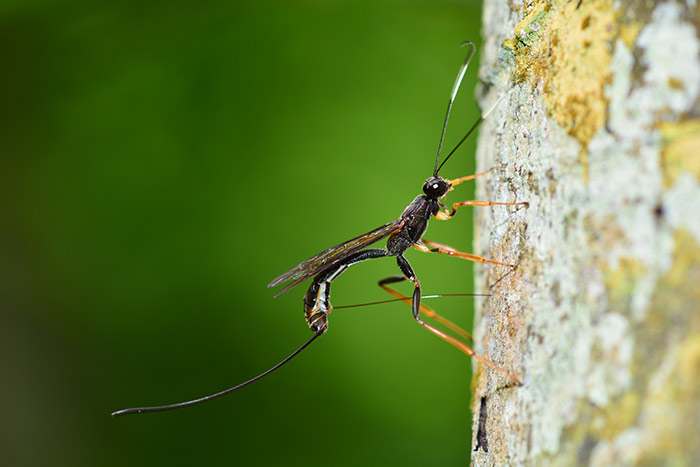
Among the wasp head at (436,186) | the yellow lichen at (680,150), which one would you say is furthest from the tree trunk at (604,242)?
the wasp head at (436,186)

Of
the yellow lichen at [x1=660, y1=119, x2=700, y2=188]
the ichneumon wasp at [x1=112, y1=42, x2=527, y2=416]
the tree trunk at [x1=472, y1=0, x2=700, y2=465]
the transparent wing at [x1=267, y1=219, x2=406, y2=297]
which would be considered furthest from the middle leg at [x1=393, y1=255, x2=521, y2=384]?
the yellow lichen at [x1=660, y1=119, x2=700, y2=188]

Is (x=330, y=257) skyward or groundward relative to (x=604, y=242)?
skyward

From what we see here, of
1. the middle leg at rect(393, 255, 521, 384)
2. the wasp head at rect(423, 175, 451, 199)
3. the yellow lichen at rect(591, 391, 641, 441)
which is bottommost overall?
the yellow lichen at rect(591, 391, 641, 441)

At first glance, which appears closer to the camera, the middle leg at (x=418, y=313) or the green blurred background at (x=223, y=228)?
the middle leg at (x=418, y=313)

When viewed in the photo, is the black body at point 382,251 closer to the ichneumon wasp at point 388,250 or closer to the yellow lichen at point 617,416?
the ichneumon wasp at point 388,250

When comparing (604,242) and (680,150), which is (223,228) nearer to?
(604,242)

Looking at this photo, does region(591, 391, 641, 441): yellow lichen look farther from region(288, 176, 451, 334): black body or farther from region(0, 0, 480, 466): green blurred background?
region(0, 0, 480, 466): green blurred background

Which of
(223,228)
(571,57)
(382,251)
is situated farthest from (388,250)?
(223,228)
